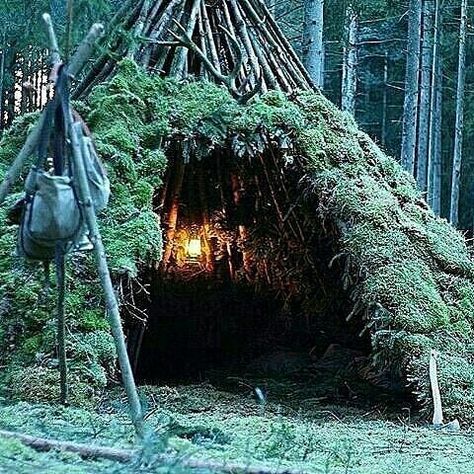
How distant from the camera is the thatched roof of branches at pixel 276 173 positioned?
5.14 m

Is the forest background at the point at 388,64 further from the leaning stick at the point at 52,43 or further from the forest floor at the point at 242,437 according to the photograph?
the forest floor at the point at 242,437

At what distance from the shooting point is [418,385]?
4996 mm

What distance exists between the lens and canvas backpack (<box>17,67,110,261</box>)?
129 inches

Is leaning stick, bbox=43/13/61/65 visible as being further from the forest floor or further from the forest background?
the forest floor

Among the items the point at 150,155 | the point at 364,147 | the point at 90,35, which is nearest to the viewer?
the point at 90,35

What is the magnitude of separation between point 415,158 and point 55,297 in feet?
48.8

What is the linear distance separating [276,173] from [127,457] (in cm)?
458

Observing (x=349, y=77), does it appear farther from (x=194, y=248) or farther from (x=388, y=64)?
(x=194, y=248)

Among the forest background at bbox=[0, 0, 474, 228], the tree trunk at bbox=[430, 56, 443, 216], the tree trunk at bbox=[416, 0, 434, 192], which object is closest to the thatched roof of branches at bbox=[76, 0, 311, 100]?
the forest background at bbox=[0, 0, 474, 228]

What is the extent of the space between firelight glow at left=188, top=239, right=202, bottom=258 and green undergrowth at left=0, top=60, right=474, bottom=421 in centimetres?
173

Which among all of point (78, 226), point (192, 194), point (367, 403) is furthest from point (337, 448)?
point (192, 194)

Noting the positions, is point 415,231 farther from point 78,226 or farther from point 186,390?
point 78,226

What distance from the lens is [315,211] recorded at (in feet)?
21.8

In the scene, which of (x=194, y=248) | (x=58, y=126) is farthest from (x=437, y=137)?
(x=58, y=126)
